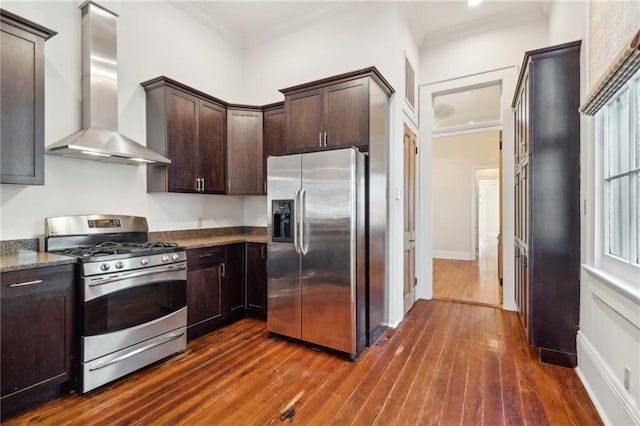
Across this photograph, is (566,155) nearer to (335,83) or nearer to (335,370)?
(335,83)

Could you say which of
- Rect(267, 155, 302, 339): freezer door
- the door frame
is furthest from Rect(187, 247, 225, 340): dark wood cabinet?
the door frame

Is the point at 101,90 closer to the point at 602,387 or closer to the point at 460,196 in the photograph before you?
the point at 602,387

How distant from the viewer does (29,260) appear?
2.02 meters

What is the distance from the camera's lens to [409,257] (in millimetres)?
3842

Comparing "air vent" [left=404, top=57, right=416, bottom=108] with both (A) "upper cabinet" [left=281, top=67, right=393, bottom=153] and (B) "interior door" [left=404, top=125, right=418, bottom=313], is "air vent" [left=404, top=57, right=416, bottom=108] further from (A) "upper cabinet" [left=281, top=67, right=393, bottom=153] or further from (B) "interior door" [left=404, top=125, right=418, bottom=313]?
(A) "upper cabinet" [left=281, top=67, right=393, bottom=153]

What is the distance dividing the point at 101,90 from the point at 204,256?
5.68ft

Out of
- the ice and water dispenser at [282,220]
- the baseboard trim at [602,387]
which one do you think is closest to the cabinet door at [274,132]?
the ice and water dispenser at [282,220]

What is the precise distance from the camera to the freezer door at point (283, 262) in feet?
9.43

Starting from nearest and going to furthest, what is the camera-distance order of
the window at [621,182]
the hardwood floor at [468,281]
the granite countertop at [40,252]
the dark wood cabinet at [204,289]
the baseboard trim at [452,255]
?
the window at [621,182], the granite countertop at [40,252], the dark wood cabinet at [204,289], the hardwood floor at [468,281], the baseboard trim at [452,255]

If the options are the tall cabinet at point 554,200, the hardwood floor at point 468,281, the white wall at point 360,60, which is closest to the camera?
the tall cabinet at point 554,200

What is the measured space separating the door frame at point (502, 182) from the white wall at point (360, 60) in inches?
15.7

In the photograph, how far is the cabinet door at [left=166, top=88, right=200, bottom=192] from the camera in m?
3.13

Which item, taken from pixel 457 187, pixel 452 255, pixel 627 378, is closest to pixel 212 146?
pixel 627 378

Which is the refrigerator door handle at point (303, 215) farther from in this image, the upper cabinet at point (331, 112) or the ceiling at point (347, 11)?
the ceiling at point (347, 11)
